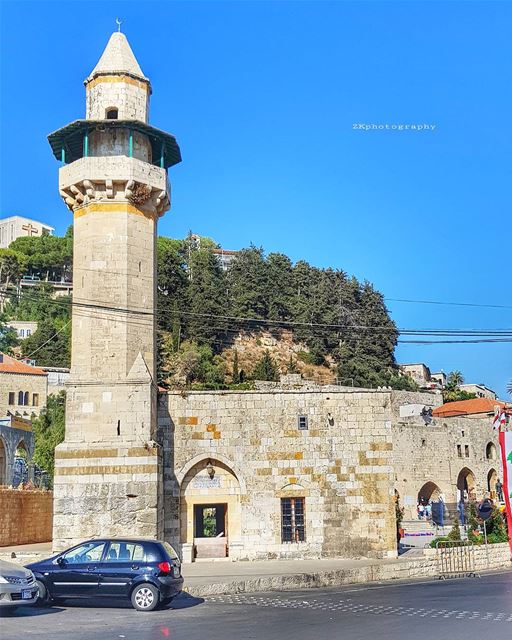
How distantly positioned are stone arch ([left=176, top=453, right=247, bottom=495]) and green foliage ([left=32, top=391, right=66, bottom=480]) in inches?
947

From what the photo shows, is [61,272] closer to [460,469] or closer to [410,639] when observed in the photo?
[460,469]

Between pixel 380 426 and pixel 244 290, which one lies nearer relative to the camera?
pixel 380 426

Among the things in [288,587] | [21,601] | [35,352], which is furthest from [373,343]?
[21,601]

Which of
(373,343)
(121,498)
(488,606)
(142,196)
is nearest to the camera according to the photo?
(488,606)

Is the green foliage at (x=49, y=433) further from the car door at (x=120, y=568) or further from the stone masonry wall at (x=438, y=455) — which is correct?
the car door at (x=120, y=568)

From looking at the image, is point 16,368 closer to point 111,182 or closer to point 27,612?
point 111,182

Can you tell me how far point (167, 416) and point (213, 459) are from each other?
1.89 m

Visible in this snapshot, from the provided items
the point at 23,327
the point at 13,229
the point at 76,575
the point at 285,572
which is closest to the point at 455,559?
the point at 285,572

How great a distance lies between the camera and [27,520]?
30125 millimetres

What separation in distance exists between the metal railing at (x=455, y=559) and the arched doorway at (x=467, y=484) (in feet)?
113

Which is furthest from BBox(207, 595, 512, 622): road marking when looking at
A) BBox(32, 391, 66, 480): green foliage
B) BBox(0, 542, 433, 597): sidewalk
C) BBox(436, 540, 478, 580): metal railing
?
BBox(32, 391, 66, 480): green foliage

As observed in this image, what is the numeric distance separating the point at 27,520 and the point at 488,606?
20.9m

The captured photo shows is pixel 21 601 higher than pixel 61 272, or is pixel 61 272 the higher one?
pixel 61 272

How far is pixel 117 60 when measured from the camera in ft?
77.8
